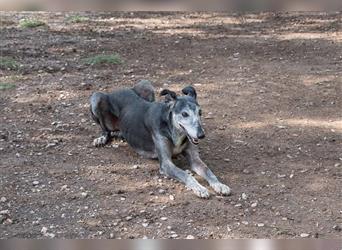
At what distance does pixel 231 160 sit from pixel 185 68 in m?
3.79

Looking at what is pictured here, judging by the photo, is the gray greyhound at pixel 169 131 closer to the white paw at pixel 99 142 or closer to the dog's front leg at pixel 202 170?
the dog's front leg at pixel 202 170

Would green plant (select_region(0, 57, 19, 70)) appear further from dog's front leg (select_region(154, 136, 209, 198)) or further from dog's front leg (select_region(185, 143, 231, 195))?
dog's front leg (select_region(185, 143, 231, 195))

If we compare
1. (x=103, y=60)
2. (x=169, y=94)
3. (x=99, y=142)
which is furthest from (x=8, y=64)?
(x=169, y=94)

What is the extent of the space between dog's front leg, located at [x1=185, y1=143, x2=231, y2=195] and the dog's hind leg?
1141mm

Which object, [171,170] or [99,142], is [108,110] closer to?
[99,142]

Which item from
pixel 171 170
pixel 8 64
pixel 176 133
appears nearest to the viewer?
pixel 171 170

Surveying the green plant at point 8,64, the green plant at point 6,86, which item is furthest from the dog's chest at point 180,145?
the green plant at point 8,64

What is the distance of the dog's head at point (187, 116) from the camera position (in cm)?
512

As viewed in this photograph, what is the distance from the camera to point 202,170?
5379mm

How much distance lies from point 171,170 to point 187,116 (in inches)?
21.8

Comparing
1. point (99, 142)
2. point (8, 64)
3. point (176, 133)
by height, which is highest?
point (8, 64)

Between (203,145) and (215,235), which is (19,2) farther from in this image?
(203,145)

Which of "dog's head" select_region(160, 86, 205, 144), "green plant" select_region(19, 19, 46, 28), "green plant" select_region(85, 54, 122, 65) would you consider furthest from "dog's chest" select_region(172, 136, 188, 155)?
"green plant" select_region(19, 19, 46, 28)

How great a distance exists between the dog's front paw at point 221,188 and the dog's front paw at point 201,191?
0.09 m
